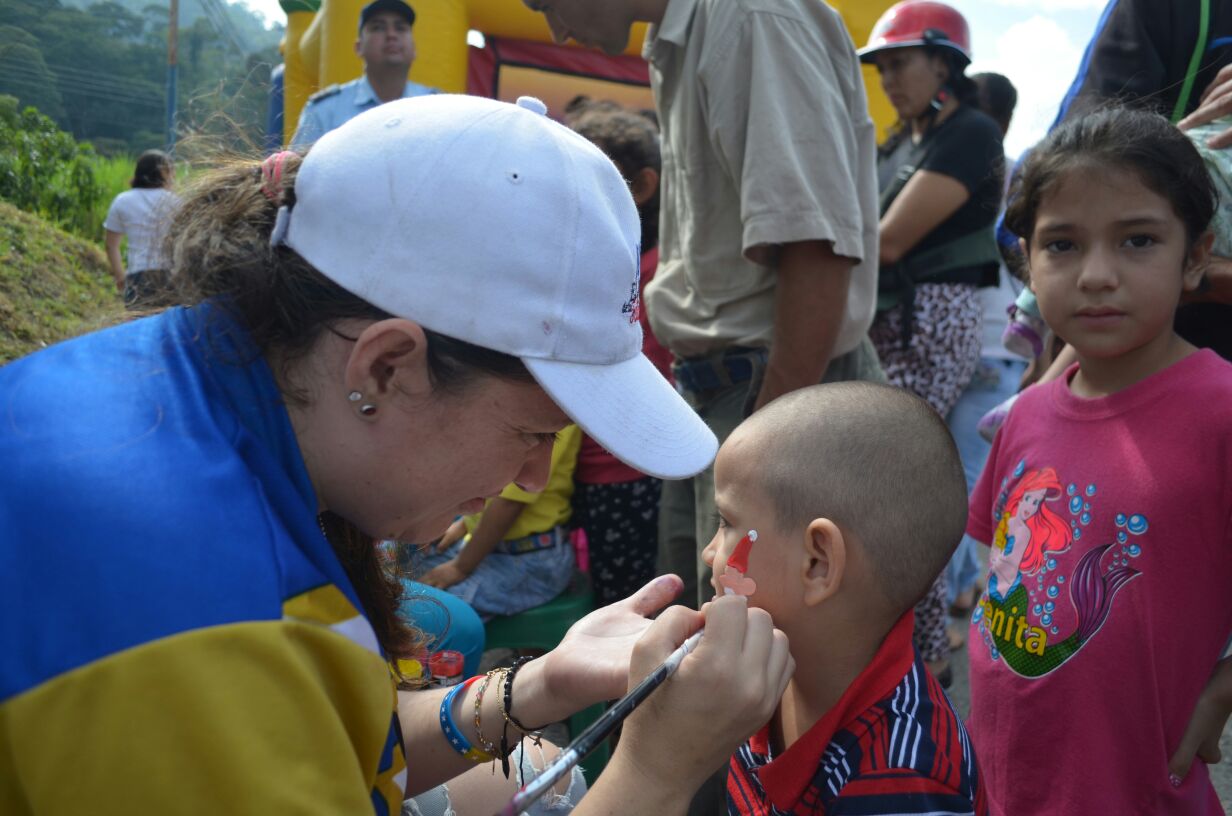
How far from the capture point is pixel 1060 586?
5.80ft

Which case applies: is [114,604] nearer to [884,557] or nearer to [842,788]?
[842,788]

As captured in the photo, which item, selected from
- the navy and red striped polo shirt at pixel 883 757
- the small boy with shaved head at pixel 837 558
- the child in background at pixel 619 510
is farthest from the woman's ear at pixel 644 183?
the navy and red striped polo shirt at pixel 883 757

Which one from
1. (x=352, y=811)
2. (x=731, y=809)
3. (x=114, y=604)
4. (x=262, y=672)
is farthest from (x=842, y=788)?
(x=114, y=604)

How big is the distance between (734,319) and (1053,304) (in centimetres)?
76

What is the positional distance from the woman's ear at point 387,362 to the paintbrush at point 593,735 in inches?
16.7

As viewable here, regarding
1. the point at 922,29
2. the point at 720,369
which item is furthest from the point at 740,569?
the point at 922,29

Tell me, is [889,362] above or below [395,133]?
below

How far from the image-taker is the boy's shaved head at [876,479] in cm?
142

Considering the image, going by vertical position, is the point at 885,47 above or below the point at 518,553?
above

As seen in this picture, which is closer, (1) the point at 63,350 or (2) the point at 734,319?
(1) the point at 63,350

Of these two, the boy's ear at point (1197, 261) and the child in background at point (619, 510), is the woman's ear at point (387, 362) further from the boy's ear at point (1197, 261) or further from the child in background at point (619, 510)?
the child in background at point (619, 510)

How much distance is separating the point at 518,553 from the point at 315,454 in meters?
1.92

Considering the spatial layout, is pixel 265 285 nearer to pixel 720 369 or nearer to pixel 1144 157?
pixel 720 369

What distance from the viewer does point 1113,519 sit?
172 cm
